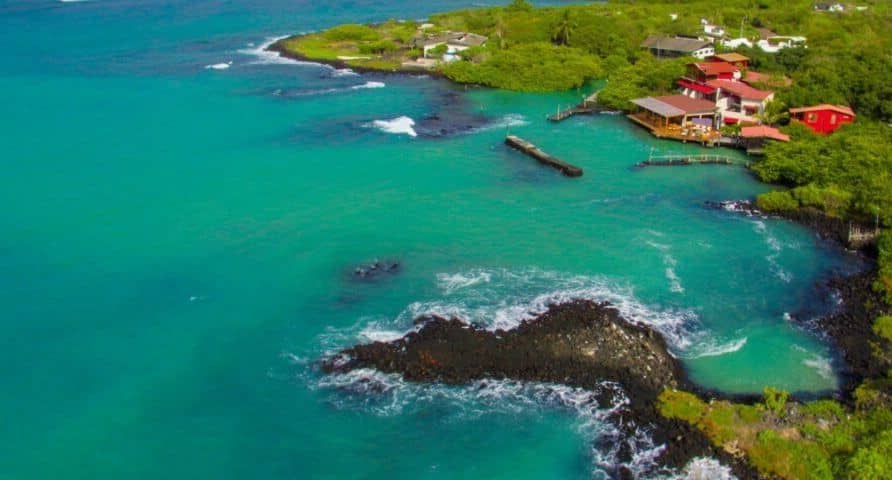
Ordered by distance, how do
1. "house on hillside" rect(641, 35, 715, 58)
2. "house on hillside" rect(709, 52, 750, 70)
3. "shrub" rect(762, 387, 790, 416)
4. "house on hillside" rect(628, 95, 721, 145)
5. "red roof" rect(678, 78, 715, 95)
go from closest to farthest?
1. "shrub" rect(762, 387, 790, 416)
2. "house on hillside" rect(628, 95, 721, 145)
3. "red roof" rect(678, 78, 715, 95)
4. "house on hillside" rect(709, 52, 750, 70)
5. "house on hillside" rect(641, 35, 715, 58)

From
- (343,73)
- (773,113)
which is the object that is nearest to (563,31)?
(343,73)

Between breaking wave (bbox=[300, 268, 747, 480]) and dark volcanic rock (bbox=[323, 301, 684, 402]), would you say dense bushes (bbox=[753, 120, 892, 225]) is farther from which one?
dark volcanic rock (bbox=[323, 301, 684, 402])

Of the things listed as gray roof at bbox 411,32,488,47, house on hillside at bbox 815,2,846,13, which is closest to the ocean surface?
gray roof at bbox 411,32,488,47

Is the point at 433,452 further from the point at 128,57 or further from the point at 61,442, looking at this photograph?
the point at 128,57

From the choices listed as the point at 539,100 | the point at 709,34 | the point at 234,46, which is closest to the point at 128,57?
the point at 234,46

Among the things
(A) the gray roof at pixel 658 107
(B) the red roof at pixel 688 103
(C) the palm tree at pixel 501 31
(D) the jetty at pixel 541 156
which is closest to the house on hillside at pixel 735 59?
(B) the red roof at pixel 688 103

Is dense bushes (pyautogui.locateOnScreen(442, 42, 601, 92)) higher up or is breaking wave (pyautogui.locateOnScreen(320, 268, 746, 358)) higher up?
dense bushes (pyautogui.locateOnScreen(442, 42, 601, 92))

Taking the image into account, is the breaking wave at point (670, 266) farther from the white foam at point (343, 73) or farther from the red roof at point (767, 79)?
the white foam at point (343, 73)
